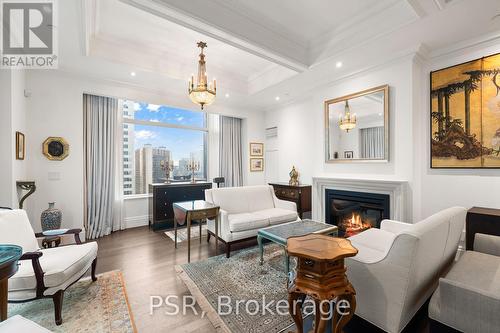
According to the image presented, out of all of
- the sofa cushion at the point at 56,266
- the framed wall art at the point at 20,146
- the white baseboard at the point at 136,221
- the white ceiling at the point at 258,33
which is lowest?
the white baseboard at the point at 136,221

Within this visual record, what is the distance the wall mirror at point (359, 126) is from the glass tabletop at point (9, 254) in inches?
169

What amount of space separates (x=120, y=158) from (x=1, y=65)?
7.34ft

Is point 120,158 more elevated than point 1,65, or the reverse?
point 1,65

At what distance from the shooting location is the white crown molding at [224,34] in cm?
225

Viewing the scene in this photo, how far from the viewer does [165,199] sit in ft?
15.7

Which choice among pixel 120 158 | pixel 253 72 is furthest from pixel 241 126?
pixel 120 158

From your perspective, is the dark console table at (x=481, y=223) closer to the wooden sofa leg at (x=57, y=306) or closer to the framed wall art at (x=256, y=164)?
the wooden sofa leg at (x=57, y=306)

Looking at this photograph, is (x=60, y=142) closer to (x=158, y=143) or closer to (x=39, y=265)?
(x=158, y=143)

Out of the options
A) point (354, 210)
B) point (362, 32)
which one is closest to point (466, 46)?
point (362, 32)

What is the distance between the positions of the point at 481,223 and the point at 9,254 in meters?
4.43

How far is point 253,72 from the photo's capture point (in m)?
4.70

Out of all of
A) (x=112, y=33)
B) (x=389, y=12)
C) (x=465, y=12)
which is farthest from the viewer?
(x=112, y=33)

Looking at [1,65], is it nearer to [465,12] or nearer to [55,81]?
[55,81]

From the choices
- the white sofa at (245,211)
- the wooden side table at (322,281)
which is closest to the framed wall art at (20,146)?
the white sofa at (245,211)
